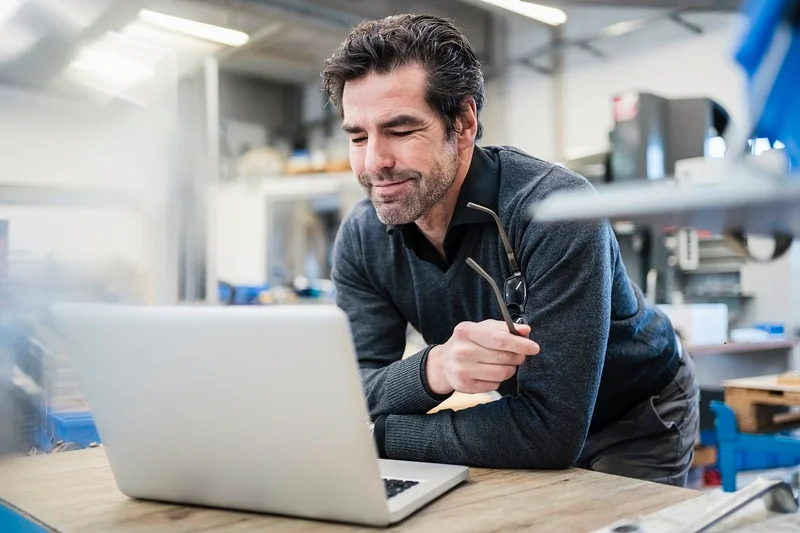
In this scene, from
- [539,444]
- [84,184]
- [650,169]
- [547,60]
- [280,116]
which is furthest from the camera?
[280,116]

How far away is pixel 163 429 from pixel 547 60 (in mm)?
6620

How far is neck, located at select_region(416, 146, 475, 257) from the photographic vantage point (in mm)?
1215

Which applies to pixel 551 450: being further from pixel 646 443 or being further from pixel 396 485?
pixel 646 443

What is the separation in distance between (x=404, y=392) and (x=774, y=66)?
69 centimetres

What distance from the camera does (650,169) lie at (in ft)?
11.2

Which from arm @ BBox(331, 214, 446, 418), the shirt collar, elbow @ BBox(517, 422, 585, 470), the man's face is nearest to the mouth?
the man's face

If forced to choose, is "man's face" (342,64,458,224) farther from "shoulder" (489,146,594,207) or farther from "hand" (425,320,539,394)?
"hand" (425,320,539,394)

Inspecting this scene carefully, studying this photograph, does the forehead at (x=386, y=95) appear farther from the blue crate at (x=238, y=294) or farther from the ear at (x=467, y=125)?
the blue crate at (x=238, y=294)

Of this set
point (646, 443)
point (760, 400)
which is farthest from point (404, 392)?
point (760, 400)

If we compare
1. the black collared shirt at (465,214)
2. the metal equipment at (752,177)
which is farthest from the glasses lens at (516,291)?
the metal equipment at (752,177)

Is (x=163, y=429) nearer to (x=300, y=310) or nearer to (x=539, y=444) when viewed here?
(x=300, y=310)

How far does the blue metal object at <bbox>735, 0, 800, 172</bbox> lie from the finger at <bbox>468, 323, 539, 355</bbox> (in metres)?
0.41

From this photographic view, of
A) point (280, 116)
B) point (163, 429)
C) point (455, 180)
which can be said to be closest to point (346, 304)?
point (455, 180)

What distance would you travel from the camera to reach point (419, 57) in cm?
116
